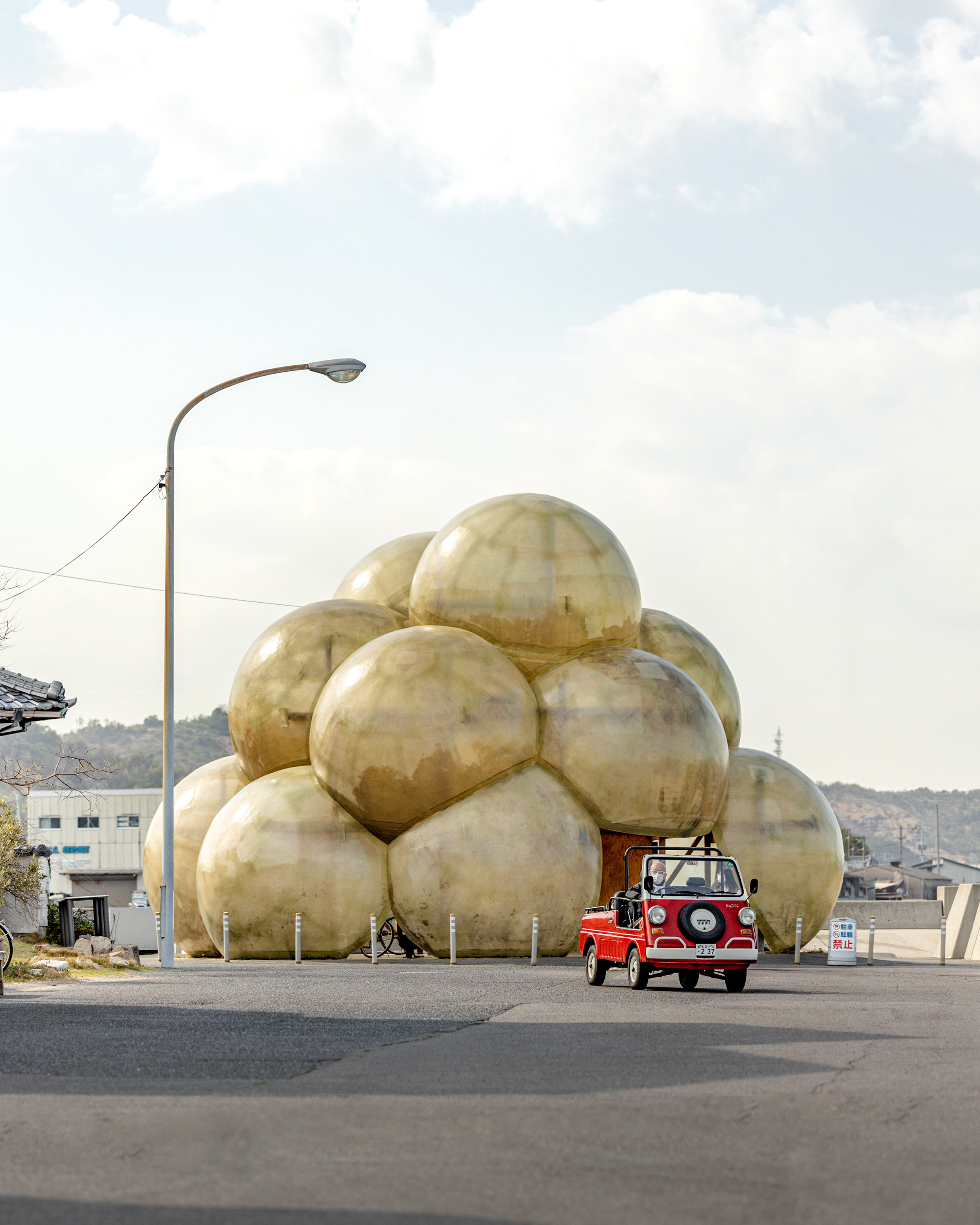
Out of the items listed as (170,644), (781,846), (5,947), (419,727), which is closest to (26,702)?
(5,947)

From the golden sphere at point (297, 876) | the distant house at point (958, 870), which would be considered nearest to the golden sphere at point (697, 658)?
the golden sphere at point (297, 876)

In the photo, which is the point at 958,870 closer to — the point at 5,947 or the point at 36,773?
the point at 36,773

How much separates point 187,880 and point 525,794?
364 inches

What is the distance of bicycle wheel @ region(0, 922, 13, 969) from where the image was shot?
19.1 metres

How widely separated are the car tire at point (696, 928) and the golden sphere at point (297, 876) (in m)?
11.8

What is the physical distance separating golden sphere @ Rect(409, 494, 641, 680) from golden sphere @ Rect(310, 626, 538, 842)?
1.30 metres

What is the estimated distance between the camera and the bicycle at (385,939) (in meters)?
31.4

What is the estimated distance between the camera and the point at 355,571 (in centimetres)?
3647

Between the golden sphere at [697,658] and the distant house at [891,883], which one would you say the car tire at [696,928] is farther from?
the distant house at [891,883]

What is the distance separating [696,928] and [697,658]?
1731 centimetres

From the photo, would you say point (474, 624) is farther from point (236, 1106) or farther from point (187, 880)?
point (236, 1106)

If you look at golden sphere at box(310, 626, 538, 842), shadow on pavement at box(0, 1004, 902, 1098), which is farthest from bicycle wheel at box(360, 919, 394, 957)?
shadow on pavement at box(0, 1004, 902, 1098)

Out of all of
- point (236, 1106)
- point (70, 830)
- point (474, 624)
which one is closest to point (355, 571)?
point (474, 624)

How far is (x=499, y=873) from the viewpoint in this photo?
2802 cm
